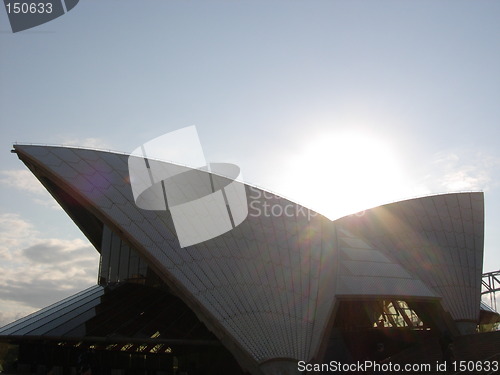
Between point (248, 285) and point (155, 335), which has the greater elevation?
point (248, 285)

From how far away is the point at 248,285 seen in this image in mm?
18797

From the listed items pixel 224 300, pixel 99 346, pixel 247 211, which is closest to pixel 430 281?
pixel 247 211

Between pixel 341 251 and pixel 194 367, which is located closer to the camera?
pixel 194 367

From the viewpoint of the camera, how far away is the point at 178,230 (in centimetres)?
1997

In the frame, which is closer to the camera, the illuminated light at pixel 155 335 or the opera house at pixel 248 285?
the opera house at pixel 248 285

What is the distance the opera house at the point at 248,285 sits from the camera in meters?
17.7

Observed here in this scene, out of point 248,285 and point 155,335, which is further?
point 248,285

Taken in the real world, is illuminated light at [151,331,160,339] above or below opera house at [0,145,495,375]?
below

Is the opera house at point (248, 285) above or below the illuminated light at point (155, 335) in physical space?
above

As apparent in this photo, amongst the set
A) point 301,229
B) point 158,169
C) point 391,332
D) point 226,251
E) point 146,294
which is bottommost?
point 391,332

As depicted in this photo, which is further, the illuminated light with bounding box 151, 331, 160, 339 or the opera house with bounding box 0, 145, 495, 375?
the illuminated light with bounding box 151, 331, 160, 339

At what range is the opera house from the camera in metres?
17.7

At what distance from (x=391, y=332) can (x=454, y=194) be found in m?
10.6

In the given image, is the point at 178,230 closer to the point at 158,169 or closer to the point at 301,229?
the point at 158,169
